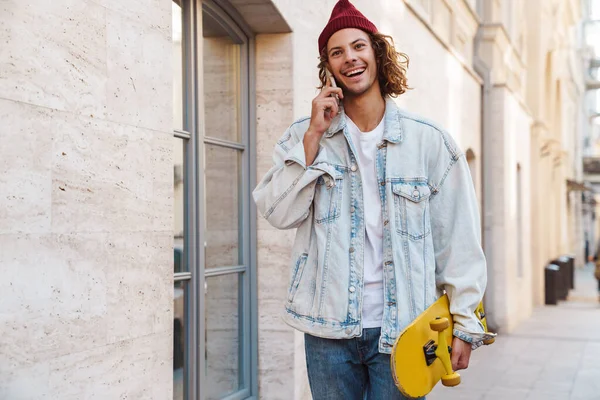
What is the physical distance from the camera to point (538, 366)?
998 centimetres

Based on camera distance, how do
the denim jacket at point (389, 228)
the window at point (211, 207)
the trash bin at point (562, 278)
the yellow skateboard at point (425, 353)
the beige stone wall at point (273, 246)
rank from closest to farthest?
the yellow skateboard at point (425, 353) < the denim jacket at point (389, 228) < the window at point (211, 207) < the beige stone wall at point (273, 246) < the trash bin at point (562, 278)

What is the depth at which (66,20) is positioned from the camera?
128 inches

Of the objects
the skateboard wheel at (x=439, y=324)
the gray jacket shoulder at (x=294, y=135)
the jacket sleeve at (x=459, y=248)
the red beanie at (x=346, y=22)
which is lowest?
the skateboard wheel at (x=439, y=324)

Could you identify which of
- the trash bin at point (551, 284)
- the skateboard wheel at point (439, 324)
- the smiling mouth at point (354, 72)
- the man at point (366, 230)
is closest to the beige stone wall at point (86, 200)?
the man at point (366, 230)

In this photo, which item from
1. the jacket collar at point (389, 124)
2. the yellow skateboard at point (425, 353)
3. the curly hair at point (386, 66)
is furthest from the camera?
the curly hair at point (386, 66)

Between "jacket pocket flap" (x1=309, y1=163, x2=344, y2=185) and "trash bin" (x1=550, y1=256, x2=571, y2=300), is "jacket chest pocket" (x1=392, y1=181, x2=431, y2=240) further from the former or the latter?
"trash bin" (x1=550, y1=256, x2=571, y2=300)

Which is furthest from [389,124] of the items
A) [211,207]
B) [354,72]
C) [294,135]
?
[211,207]

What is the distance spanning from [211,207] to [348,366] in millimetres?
2578

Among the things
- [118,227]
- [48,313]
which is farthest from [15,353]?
[118,227]

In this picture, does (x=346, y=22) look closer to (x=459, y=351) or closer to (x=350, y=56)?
(x=350, y=56)

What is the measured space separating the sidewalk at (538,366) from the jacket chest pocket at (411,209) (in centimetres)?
538

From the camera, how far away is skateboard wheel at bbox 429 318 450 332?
2658 mm

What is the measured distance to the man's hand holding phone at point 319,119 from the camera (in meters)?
2.80

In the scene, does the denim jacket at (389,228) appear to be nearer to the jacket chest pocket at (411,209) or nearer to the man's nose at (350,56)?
the jacket chest pocket at (411,209)
